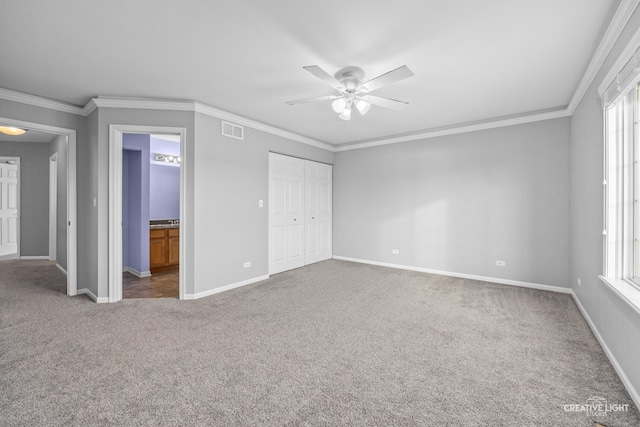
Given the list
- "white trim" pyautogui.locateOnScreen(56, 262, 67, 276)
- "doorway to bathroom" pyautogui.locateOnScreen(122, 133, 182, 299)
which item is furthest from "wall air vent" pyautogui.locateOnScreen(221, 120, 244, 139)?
"white trim" pyautogui.locateOnScreen(56, 262, 67, 276)

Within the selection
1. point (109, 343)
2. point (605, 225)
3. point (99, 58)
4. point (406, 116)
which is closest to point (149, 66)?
point (99, 58)

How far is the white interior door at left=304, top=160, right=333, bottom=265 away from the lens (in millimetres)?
5789

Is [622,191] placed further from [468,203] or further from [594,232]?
Answer: [468,203]

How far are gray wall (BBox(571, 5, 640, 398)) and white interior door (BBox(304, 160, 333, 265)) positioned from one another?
4067 millimetres

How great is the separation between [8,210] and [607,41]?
10.8 m

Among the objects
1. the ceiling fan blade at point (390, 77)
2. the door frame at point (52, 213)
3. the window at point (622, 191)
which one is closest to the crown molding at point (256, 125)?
the ceiling fan blade at point (390, 77)

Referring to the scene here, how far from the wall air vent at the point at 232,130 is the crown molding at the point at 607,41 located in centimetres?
401

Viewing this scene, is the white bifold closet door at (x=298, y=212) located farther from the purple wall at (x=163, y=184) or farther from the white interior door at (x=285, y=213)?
the purple wall at (x=163, y=184)

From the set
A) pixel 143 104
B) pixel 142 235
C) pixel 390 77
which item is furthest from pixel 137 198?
pixel 390 77

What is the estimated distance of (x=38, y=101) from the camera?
346 centimetres

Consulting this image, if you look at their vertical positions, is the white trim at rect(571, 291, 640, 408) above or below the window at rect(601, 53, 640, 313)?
below

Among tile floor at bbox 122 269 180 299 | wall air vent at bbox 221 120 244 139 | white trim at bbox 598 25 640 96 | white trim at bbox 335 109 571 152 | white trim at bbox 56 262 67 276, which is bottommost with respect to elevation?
tile floor at bbox 122 269 180 299

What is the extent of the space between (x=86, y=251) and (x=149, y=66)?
2.71 metres

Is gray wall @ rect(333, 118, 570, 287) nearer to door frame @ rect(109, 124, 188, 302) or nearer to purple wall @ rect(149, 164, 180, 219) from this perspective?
door frame @ rect(109, 124, 188, 302)
